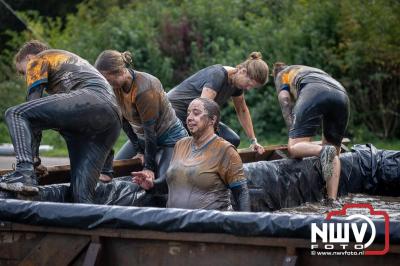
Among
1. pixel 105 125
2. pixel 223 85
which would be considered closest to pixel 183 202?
pixel 105 125

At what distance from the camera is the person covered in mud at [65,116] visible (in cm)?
659

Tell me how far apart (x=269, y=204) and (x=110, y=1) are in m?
16.6

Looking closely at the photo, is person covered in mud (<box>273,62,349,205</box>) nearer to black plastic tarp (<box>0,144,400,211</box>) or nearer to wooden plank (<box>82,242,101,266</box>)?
black plastic tarp (<box>0,144,400,211</box>)

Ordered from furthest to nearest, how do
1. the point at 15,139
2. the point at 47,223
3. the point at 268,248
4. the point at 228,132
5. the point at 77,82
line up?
the point at 228,132 < the point at 77,82 < the point at 15,139 < the point at 47,223 < the point at 268,248

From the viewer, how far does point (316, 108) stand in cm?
960

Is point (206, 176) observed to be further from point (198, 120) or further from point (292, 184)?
point (292, 184)

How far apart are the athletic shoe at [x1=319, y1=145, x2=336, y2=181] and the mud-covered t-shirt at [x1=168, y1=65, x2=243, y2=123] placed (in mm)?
1142

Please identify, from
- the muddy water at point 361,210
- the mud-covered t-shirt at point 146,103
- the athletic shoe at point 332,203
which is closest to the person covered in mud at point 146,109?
the mud-covered t-shirt at point 146,103

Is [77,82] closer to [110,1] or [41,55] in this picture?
[41,55]

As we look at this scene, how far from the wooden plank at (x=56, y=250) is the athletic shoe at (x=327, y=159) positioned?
4.57 meters

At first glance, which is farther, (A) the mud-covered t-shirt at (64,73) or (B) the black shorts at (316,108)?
(B) the black shorts at (316,108)

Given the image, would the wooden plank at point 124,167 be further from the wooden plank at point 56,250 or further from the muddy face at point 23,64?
the wooden plank at point 56,250

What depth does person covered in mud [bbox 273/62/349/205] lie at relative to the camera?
9.59 metres

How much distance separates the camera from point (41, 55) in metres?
6.92
